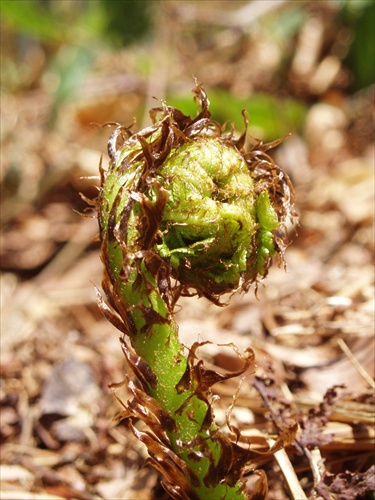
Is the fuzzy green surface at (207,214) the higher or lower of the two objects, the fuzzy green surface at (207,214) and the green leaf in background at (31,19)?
the higher

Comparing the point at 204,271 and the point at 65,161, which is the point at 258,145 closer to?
the point at 204,271

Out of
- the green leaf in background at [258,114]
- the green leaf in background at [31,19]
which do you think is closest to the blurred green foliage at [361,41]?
the green leaf in background at [258,114]

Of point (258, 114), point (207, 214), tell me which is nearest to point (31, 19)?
point (258, 114)

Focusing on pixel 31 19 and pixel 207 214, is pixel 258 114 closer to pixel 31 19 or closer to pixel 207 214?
pixel 31 19

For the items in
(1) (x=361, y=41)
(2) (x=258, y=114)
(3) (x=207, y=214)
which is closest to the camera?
(3) (x=207, y=214)

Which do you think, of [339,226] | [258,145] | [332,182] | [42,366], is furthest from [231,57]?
[258,145]

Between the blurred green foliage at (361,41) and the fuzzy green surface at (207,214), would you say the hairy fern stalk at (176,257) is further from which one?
the blurred green foliage at (361,41)
